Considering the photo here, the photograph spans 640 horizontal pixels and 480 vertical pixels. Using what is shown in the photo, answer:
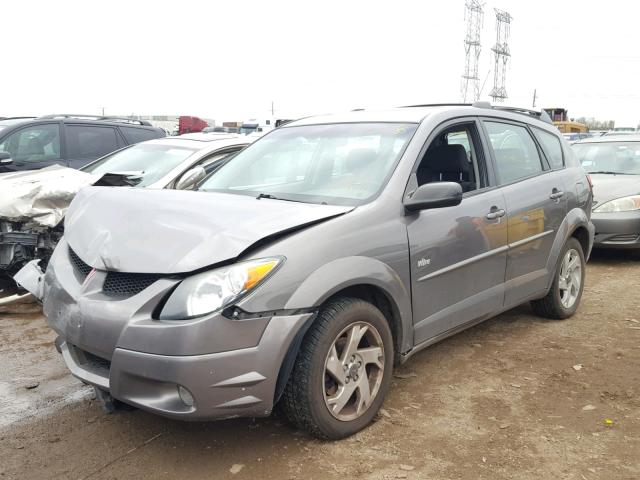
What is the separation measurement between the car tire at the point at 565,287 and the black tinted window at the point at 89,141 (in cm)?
596

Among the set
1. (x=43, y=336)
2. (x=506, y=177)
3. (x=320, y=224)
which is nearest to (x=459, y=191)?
(x=320, y=224)

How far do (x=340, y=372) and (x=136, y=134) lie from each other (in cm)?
667

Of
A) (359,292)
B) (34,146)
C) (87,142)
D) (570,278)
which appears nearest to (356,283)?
Result: (359,292)

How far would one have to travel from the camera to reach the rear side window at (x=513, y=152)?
439cm

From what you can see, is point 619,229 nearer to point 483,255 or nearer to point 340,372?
point 483,255

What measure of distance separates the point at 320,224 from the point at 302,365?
2.31 ft

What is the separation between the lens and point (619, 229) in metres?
7.58

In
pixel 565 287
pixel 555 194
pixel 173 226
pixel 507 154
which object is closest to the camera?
pixel 173 226

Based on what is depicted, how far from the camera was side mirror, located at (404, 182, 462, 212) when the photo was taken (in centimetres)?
335

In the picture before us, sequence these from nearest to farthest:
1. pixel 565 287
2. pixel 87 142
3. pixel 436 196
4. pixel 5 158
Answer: pixel 436 196 < pixel 565 287 < pixel 5 158 < pixel 87 142

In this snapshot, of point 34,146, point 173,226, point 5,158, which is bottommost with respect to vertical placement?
point 173,226

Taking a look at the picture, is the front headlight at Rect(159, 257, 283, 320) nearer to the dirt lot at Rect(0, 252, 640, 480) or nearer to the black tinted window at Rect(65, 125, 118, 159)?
the dirt lot at Rect(0, 252, 640, 480)

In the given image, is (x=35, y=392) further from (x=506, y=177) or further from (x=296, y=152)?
(x=506, y=177)

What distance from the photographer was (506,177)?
438cm
